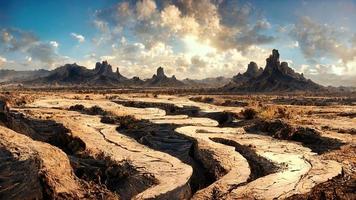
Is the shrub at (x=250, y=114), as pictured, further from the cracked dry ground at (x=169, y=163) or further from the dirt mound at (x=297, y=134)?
the cracked dry ground at (x=169, y=163)

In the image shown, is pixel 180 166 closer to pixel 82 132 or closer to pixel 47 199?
pixel 47 199

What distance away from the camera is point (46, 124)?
23.6m

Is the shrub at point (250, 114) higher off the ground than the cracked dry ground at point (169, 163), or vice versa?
the shrub at point (250, 114)

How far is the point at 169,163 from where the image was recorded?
16219mm

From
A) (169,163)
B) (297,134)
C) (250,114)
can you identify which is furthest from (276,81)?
(169,163)

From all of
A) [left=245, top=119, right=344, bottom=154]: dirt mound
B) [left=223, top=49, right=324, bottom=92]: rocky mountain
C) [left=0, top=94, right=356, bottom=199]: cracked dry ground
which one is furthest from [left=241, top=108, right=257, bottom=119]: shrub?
[left=223, top=49, right=324, bottom=92]: rocky mountain

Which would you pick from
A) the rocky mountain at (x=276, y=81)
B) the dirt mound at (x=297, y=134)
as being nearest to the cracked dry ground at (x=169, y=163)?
the dirt mound at (x=297, y=134)

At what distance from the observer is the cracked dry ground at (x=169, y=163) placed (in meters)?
12.4

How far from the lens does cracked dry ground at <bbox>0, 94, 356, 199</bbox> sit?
1238 cm

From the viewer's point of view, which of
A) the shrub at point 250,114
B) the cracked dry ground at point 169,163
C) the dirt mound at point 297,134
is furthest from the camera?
the shrub at point 250,114

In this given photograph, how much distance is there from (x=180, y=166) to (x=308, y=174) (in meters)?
4.38

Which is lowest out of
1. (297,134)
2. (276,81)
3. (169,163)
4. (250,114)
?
(169,163)

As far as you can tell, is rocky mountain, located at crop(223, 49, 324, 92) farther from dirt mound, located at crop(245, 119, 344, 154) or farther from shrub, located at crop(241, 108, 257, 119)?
dirt mound, located at crop(245, 119, 344, 154)

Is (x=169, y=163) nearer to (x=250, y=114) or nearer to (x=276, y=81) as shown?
(x=250, y=114)
